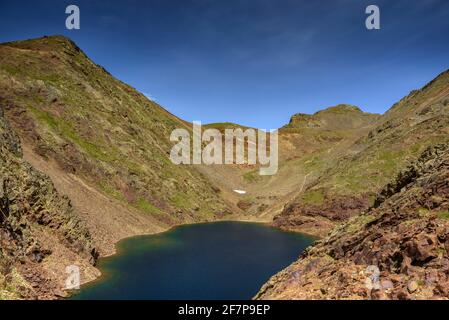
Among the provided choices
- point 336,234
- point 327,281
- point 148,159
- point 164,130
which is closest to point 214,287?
point 336,234

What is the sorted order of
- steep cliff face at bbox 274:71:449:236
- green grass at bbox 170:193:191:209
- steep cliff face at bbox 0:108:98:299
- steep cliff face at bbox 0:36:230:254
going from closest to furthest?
steep cliff face at bbox 0:108:98:299 < steep cliff face at bbox 0:36:230:254 < steep cliff face at bbox 274:71:449:236 < green grass at bbox 170:193:191:209

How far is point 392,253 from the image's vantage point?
68.1 ft

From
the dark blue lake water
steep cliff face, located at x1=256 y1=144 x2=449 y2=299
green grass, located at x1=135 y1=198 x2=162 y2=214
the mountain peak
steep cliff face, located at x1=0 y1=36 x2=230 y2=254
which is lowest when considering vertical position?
the dark blue lake water

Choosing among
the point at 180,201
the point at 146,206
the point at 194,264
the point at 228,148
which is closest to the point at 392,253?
the point at 194,264

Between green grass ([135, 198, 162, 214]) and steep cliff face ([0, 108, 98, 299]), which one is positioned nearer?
steep cliff face ([0, 108, 98, 299])

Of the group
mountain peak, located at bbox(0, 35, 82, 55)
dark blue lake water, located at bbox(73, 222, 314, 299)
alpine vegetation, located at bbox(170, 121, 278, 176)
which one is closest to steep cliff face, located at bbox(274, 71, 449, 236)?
dark blue lake water, located at bbox(73, 222, 314, 299)

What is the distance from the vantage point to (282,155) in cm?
14762

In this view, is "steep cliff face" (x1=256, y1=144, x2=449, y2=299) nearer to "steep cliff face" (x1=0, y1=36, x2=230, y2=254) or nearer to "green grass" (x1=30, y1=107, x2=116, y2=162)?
"steep cliff face" (x1=0, y1=36, x2=230, y2=254)

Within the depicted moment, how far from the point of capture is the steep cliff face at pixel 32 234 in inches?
1161

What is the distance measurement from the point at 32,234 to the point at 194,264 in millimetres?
17755

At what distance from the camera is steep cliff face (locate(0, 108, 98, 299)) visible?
2950cm

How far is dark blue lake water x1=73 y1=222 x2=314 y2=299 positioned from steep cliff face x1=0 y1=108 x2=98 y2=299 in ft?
9.97

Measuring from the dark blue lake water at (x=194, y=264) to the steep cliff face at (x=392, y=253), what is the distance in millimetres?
9174

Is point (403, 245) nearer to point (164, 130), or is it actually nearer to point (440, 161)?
point (440, 161)
